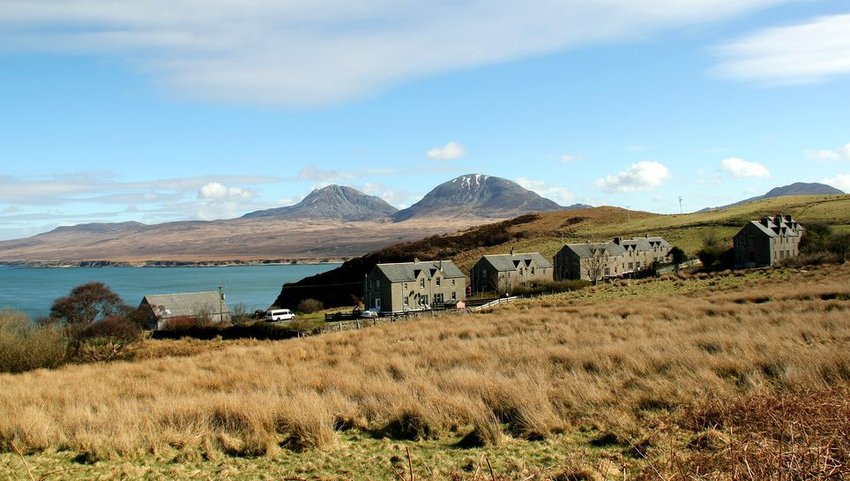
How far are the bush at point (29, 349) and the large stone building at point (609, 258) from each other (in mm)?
57099

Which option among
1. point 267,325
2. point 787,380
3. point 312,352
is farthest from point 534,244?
point 787,380

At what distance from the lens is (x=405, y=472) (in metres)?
7.66

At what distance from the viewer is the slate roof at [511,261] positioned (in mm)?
77438

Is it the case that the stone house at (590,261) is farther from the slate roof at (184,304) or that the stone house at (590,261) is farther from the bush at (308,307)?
the slate roof at (184,304)

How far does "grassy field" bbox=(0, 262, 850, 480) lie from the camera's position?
6.94 m

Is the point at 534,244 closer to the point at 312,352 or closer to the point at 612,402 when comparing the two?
the point at 312,352

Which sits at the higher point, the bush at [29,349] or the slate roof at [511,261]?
the slate roof at [511,261]

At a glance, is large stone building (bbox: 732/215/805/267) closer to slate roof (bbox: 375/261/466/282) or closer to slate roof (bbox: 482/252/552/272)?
slate roof (bbox: 482/252/552/272)

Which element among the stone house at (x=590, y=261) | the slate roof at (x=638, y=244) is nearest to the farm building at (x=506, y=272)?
the stone house at (x=590, y=261)

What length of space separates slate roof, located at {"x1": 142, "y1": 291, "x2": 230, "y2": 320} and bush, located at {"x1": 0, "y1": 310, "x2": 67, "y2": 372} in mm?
42384

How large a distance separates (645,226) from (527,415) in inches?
4382

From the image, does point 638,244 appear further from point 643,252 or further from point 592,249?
point 592,249

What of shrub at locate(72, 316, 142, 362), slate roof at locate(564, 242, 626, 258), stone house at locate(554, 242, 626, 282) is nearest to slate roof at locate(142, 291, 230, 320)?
shrub at locate(72, 316, 142, 362)

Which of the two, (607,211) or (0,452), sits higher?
(607,211)
